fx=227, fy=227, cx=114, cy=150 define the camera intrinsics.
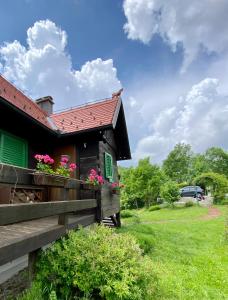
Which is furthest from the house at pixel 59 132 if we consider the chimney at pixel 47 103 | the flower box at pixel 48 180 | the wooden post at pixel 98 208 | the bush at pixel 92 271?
the bush at pixel 92 271

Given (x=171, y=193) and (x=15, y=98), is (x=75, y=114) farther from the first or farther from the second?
(x=171, y=193)

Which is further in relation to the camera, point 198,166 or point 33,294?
point 198,166

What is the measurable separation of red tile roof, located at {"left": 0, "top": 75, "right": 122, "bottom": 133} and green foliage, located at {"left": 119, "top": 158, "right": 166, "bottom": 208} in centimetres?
2037

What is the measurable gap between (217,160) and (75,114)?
47.4 meters

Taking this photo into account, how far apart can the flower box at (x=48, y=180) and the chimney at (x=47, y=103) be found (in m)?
7.59

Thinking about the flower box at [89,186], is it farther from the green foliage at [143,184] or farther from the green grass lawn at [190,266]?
the green foliage at [143,184]

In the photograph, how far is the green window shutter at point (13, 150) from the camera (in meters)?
6.32

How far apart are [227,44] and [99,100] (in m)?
6.47

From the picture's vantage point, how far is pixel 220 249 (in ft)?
28.1

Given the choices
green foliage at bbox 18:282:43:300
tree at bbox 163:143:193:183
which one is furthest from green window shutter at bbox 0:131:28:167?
tree at bbox 163:143:193:183

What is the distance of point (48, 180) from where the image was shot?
372cm

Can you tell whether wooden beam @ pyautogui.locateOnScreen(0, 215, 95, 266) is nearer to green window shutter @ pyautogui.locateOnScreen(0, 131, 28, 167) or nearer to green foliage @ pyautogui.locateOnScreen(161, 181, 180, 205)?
green window shutter @ pyautogui.locateOnScreen(0, 131, 28, 167)

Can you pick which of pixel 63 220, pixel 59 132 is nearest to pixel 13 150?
→ pixel 59 132

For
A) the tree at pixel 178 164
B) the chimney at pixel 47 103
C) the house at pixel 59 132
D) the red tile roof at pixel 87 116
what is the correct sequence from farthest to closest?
the tree at pixel 178 164, the chimney at pixel 47 103, the red tile roof at pixel 87 116, the house at pixel 59 132
